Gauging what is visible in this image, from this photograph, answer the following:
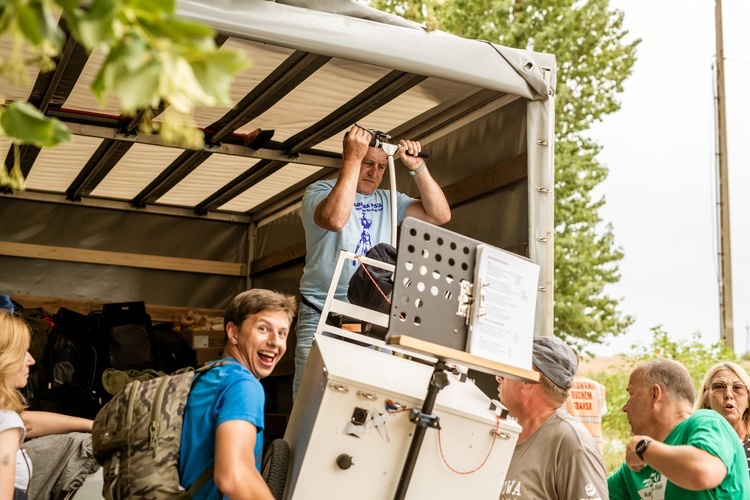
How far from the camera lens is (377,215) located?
5535 millimetres

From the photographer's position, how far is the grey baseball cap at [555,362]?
13.3 feet

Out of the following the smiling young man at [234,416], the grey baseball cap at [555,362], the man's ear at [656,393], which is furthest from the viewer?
the man's ear at [656,393]

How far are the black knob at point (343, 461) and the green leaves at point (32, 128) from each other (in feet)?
7.64

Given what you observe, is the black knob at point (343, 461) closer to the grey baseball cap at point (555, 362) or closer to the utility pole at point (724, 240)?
the grey baseball cap at point (555, 362)

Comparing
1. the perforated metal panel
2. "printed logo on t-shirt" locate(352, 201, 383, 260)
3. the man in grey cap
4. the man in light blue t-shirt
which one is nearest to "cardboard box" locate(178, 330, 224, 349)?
the man in light blue t-shirt

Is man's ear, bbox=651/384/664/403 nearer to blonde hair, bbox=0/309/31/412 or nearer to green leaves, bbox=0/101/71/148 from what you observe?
blonde hair, bbox=0/309/31/412

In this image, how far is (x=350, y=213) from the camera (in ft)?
16.8

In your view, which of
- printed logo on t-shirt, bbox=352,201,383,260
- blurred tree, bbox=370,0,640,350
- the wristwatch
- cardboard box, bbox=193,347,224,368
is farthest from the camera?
blurred tree, bbox=370,0,640,350

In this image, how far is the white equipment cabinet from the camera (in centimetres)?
338

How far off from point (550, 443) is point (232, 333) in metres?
1.44

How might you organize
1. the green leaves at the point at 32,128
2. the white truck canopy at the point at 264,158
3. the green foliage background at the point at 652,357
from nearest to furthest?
the green leaves at the point at 32,128 → the white truck canopy at the point at 264,158 → the green foliage background at the point at 652,357

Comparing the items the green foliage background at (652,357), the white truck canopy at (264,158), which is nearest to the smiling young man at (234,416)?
the white truck canopy at (264,158)

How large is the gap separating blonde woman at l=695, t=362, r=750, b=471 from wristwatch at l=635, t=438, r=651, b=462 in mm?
1426

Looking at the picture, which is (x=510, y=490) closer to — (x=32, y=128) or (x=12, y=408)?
(x=12, y=408)
